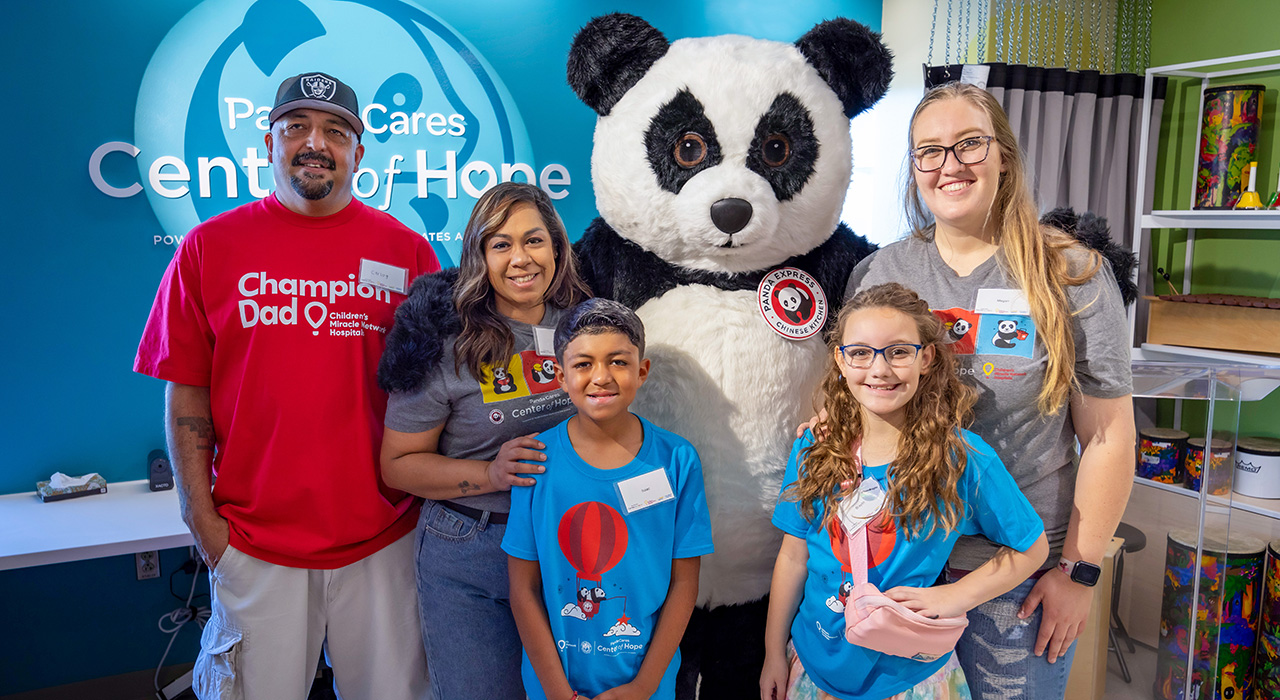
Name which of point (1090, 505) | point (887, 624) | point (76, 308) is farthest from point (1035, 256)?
point (76, 308)

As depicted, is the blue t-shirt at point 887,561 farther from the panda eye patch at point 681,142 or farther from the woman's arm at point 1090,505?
the panda eye patch at point 681,142

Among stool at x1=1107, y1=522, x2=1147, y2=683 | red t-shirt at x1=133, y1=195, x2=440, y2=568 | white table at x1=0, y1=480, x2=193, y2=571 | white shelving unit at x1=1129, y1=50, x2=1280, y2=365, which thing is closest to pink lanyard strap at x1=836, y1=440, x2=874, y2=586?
stool at x1=1107, y1=522, x2=1147, y2=683

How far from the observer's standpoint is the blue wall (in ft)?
8.21

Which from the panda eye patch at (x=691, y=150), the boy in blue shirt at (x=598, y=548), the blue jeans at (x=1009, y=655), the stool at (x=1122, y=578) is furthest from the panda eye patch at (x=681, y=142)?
the stool at (x=1122, y=578)

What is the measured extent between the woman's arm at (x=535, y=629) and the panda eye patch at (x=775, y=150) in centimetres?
97

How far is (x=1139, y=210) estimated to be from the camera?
3.24 meters

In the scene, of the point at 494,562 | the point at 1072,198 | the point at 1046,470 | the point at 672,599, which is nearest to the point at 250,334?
the point at 494,562

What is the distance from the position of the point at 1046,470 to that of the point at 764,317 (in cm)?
62

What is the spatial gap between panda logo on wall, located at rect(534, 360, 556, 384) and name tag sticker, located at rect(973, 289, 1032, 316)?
0.82 m

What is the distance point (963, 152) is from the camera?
1371 millimetres

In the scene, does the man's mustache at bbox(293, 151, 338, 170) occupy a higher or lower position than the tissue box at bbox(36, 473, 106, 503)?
higher

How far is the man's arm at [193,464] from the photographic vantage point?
1646mm

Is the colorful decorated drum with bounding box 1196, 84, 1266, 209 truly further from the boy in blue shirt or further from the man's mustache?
the man's mustache

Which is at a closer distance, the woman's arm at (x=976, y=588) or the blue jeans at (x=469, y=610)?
the woman's arm at (x=976, y=588)
